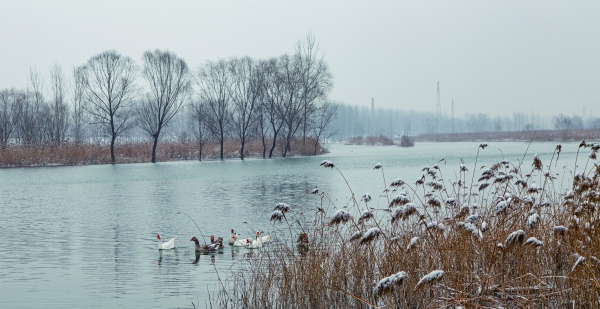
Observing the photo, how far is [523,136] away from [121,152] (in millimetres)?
69707

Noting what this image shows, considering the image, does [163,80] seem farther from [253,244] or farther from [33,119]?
[253,244]

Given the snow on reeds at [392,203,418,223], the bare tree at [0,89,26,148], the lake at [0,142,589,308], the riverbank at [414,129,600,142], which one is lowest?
the lake at [0,142,589,308]

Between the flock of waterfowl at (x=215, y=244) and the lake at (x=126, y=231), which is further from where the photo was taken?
the flock of waterfowl at (x=215, y=244)

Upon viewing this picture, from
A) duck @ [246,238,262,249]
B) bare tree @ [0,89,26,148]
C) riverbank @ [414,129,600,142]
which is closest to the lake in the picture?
duck @ [246,238,262,249]

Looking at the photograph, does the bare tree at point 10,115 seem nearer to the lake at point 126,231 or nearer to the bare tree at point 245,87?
the bare tree at point 245,87

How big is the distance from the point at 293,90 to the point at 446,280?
50580mm

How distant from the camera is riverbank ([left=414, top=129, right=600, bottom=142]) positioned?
248 feet

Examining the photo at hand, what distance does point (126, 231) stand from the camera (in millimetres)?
14664

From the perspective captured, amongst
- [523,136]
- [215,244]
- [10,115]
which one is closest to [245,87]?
[10,115]

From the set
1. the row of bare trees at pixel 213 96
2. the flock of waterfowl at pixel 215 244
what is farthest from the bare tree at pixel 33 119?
the flock of waterfowl at pixel 215 244

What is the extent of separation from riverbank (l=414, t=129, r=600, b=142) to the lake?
42.0m

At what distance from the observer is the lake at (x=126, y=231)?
8766 mm

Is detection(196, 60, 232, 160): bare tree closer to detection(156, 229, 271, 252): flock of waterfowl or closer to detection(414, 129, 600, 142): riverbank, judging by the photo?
detection(414, 129, 600, 142): riverbank

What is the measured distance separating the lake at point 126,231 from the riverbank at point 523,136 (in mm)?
42033
